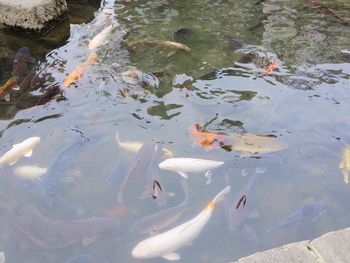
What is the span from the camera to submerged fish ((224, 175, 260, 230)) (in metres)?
3.96

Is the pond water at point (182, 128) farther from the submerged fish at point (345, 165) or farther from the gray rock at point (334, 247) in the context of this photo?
the gray rock at point (334, 247)

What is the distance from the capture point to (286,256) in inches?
127

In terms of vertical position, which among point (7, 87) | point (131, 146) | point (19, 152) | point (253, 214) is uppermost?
point (7, 87)

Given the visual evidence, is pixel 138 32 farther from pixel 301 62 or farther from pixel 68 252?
pixel 68 252

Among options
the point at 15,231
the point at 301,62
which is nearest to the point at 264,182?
the point at 15,231

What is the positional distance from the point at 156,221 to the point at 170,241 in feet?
0.96

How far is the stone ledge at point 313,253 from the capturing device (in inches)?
125

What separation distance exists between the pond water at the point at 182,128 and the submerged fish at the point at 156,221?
4 centimetres

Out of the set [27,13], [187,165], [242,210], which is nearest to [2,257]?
[187,165]

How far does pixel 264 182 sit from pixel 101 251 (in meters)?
1.83

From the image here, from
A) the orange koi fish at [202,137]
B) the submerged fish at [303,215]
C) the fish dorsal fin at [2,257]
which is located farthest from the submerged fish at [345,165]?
the fish dorsal fin at [2,257]

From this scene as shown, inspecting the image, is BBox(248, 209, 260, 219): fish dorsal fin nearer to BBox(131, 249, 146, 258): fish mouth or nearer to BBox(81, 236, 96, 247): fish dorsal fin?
BBox(131, 249, 146, 258): fish mouth

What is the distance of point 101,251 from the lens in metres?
3.81

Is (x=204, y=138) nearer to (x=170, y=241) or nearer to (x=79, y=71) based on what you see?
(x=170, y=241)
